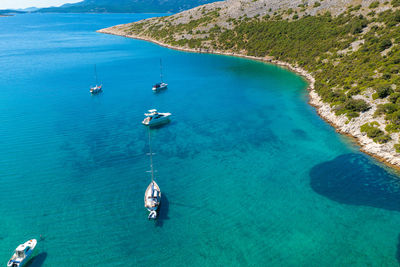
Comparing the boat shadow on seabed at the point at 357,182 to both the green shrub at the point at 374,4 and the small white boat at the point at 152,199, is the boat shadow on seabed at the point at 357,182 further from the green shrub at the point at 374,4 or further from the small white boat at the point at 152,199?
the green shrub at the point at 374,4

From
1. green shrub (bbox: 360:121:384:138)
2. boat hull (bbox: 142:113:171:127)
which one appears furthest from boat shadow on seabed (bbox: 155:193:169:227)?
green shrub (bbox: 360:121:384:138)

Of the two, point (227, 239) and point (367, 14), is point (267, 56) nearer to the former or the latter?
point (367, 14)

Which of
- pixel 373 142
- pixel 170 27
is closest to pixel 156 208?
pixel 373 142

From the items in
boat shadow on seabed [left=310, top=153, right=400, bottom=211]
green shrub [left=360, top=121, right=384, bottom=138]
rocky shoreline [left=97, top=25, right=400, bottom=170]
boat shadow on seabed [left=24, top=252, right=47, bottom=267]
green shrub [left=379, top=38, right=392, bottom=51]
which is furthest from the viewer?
green shrub [left=379, top=38, right=392, bottom=51]

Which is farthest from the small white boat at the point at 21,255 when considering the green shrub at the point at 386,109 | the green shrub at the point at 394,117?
the green shrub at the point at 386,109

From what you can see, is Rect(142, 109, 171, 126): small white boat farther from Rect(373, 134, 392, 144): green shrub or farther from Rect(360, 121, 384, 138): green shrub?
Rect(373, 134, 392, 144): green shrub

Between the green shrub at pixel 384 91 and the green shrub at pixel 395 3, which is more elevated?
the green shrub at pixel 395 3
